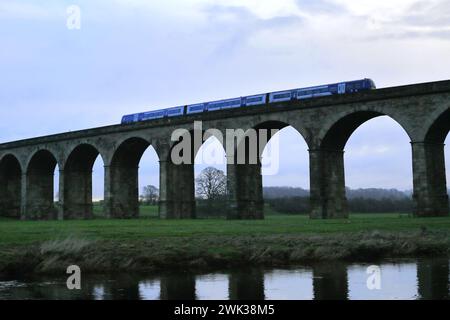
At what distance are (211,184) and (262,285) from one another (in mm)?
74566

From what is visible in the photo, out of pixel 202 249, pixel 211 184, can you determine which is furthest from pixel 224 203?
pixel 202 249

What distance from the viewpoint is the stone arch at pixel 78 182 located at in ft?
204

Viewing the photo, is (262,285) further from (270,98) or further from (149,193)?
(149,193)

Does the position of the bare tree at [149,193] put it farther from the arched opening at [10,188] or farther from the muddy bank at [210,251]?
the muddy bank at [210,251]

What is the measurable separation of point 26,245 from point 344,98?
2639cm

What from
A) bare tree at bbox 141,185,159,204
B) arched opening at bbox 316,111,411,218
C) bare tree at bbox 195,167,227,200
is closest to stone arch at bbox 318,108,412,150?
arched opening at bbox 316,111,411,218

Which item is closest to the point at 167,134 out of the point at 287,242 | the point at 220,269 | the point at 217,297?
the point at 287,242

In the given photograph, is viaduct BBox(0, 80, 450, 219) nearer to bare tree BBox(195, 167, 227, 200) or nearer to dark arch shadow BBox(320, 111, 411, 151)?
dark arch shadow BBox(320, 111, 411, 151)

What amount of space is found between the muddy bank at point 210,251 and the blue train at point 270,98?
1925 centimetres

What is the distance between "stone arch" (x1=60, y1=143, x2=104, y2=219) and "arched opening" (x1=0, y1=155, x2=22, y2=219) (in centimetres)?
1392

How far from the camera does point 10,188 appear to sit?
7488 centimetres

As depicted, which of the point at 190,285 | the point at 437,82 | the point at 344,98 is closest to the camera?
the point at 190,285
